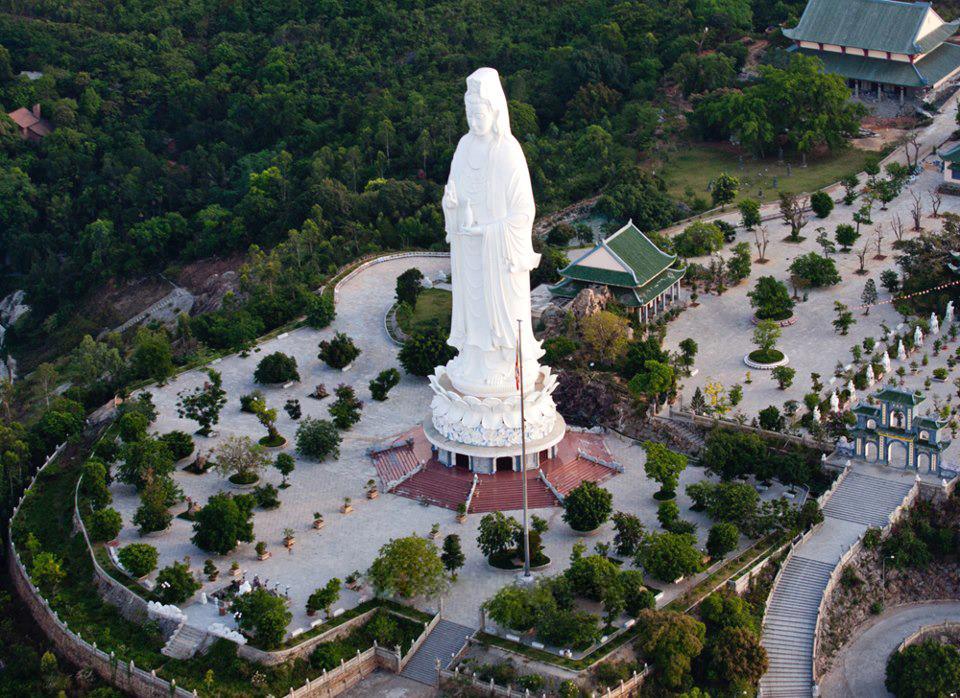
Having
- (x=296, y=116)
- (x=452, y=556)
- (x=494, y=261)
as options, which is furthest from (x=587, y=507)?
(x=296, y=116)


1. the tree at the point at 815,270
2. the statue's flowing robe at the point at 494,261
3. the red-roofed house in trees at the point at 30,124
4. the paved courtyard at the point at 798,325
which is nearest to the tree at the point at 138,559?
the statue's flowing robe at the point at 494,261

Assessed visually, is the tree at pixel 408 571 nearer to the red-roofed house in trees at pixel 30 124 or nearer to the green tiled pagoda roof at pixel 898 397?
the green tiled pagoda roof at pixel 898 397

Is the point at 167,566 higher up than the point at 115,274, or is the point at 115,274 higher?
the point at 167,566

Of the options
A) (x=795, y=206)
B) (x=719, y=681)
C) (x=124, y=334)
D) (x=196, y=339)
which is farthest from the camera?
(x=124, y=334)

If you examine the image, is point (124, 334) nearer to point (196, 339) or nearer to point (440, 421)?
point (196, 339)

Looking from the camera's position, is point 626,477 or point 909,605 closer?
point 909,605

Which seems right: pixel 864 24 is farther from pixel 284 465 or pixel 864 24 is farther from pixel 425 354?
pixel 284 465

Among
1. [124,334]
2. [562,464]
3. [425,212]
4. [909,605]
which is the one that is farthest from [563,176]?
[909,605]
